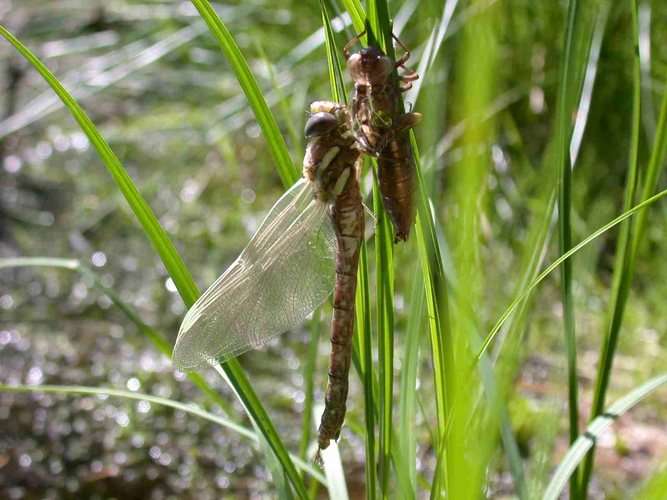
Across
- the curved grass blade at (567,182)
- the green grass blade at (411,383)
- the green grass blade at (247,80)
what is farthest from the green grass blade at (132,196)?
the curved grass blade at (567,182)

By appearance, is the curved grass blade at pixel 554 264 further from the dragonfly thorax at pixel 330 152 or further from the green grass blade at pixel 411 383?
the dragonfly thorax at pixel 330 152

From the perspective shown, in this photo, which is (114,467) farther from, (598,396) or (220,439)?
(598,396)

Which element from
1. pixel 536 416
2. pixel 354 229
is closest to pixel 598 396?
pixel 354 229

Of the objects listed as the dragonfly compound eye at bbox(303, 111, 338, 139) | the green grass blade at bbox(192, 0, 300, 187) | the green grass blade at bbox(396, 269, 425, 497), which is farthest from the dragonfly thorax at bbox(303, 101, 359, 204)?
the green grass blade at bbox(396, 269, 425, 497)

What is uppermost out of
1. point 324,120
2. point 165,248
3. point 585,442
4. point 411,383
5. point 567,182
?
point 324,120

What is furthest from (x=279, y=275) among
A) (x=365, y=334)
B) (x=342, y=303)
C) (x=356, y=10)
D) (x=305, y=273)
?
(x=356, y=10)

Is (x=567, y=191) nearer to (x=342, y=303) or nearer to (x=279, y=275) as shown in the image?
(x=342, y=303)
